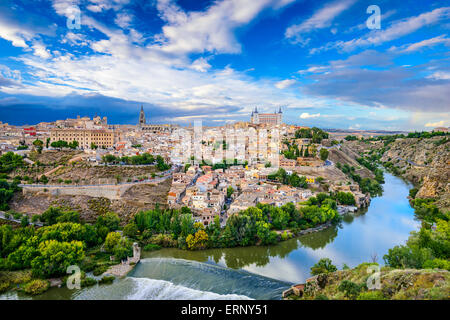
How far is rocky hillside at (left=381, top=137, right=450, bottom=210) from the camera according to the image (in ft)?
42.8

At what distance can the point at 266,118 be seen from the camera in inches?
1619

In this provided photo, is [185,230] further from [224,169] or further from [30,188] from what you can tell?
[224,169]

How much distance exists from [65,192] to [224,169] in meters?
9.88

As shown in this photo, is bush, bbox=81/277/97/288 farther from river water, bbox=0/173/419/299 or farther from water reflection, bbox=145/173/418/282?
water reflection, bbox=145/173/418/282

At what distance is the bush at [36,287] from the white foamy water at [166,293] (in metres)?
2.05

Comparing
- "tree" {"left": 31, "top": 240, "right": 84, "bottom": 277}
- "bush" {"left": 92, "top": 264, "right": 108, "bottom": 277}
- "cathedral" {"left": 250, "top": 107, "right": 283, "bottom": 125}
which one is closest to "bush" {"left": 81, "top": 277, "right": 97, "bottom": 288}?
"bush" {"left": 92, "top": 264, "right": 108, "bottom": 277}

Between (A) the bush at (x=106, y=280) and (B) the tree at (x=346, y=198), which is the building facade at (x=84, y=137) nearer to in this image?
(A) the bush at (x=106, y=280)

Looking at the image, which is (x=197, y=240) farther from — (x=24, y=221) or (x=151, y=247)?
(x=24, y=221)

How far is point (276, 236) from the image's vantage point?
9.09 meters

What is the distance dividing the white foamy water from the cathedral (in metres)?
35.8

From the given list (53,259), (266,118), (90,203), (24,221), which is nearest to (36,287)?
(53,259)

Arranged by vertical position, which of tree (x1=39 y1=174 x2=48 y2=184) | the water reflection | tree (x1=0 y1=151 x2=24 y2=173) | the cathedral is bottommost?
the water reflection

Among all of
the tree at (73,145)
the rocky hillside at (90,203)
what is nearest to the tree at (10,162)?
the rocky hillside at (90,203)

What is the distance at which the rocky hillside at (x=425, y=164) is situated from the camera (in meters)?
13.0
